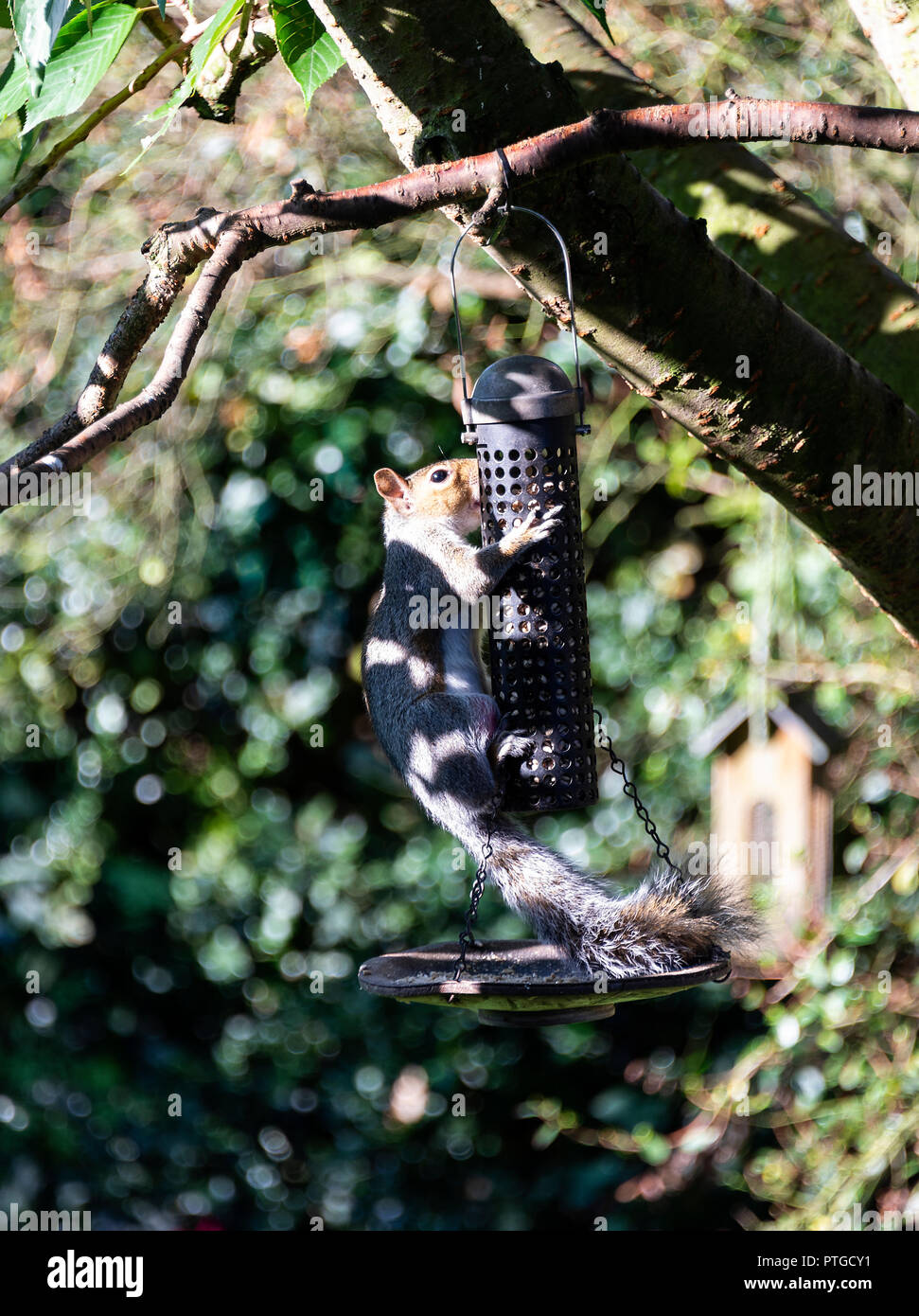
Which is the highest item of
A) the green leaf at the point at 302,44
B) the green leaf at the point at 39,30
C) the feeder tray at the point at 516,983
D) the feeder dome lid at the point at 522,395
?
the green leaf at the point at 302,44

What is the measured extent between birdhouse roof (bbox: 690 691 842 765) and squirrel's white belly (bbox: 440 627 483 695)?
1.11m

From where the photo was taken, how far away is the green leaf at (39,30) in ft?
2.64

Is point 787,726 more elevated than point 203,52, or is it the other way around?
point 203,52

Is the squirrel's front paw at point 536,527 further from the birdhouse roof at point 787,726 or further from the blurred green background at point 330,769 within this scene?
the birdhouse roof at point 787,726

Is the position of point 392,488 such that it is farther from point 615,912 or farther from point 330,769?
point 330,769

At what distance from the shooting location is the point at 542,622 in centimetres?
166

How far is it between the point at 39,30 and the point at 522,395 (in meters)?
0.79

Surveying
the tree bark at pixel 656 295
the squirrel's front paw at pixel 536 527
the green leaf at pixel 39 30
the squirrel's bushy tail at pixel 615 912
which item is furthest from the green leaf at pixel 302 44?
the squirrel's bushy tail at pixel 615 912

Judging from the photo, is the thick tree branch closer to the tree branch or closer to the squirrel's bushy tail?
the tree branch

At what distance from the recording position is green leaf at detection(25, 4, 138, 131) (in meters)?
1.00

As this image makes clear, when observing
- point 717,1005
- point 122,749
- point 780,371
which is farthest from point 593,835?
point 780,371

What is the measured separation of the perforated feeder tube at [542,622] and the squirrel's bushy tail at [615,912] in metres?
0.07

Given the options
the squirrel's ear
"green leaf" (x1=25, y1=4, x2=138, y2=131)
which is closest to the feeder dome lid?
the squirrel's ear

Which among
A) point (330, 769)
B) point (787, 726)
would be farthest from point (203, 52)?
point (330, 769)
